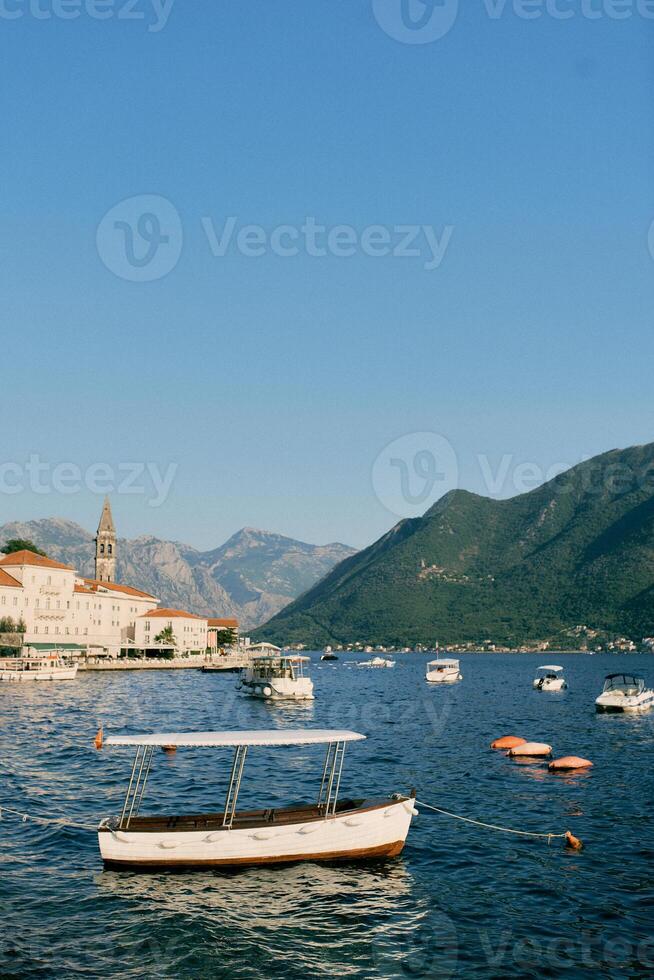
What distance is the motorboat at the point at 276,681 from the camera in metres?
98.3

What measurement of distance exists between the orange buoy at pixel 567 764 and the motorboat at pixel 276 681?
4950 centimetres

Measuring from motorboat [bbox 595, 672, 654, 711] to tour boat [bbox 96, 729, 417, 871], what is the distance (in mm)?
63312

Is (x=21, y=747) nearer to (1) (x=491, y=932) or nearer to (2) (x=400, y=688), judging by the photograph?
(1) (x=491, y=932)

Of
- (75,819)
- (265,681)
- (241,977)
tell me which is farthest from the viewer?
(265,681)

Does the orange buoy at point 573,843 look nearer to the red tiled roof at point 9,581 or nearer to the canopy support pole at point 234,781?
the canopy support pole at point 234,781

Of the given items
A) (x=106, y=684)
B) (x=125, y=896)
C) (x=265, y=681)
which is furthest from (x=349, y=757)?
(x=106, y=684)

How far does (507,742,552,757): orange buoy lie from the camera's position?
173ft

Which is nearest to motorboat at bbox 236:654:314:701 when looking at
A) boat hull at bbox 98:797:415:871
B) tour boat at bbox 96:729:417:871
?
tour boat at bbox 96:729:417:871

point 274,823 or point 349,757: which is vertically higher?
point 274,823

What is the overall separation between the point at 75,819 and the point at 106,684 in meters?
83.9

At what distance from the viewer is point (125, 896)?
2472 cm

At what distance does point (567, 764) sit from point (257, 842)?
27836mm

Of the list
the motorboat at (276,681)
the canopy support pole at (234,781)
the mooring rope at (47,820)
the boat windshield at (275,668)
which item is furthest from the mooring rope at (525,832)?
the boat windshield at (275,668)

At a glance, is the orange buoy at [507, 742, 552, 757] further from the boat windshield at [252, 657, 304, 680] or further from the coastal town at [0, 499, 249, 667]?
the coastal town at [0, 499, 249, 667]
